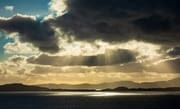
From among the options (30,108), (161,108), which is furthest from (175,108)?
(30,108)

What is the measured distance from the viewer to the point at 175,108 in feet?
521

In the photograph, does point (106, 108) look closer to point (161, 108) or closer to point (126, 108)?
point (126, 108)

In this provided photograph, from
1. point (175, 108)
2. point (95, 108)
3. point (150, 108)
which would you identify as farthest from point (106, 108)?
point (175, 108)

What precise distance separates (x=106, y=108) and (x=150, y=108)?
56.2 feet

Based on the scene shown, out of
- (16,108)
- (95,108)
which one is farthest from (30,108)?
(95,108)

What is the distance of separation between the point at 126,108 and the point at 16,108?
1723 inches

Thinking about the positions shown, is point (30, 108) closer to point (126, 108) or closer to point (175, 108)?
point (126, 108)

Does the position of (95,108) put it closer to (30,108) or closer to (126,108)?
(126,108)

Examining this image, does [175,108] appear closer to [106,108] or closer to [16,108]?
[106,108]

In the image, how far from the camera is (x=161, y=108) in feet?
522

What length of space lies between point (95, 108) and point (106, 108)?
434 cm

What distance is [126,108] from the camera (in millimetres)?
160875

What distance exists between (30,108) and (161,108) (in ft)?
172

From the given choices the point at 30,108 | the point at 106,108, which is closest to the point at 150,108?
the point at 106,108
